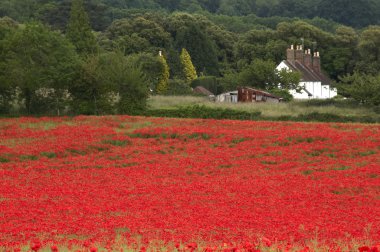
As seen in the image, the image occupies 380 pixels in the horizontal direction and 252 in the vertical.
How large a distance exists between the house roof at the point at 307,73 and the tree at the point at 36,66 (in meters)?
50.0

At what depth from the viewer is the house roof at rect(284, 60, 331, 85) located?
10806 cm

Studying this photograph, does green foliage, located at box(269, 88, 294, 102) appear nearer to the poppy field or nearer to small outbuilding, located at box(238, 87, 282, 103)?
small outbuilding, located at box(238, 87, 282, 103)

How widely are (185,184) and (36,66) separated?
117 ft

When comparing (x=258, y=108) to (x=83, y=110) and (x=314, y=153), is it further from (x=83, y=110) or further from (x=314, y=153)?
(x=314, y=153)

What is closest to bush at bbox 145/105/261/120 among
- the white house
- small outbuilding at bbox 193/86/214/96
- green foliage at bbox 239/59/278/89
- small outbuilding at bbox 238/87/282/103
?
small outbuilding at bbox 238/87/282/103

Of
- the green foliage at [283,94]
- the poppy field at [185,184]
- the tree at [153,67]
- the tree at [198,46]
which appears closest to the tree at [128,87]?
the poppy field at [185,184]

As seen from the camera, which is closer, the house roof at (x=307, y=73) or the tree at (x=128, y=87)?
the tree at (x=128, y=87)

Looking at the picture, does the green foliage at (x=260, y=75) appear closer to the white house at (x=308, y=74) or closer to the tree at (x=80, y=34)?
the white house at (x=308, y=74)

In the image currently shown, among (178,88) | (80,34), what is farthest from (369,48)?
(80,34)

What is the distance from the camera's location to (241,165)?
35000mm

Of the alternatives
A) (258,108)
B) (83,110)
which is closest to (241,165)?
(83,110)

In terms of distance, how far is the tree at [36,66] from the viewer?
60062mm

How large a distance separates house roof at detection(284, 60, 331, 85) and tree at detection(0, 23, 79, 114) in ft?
164

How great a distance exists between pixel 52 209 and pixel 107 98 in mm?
39973
